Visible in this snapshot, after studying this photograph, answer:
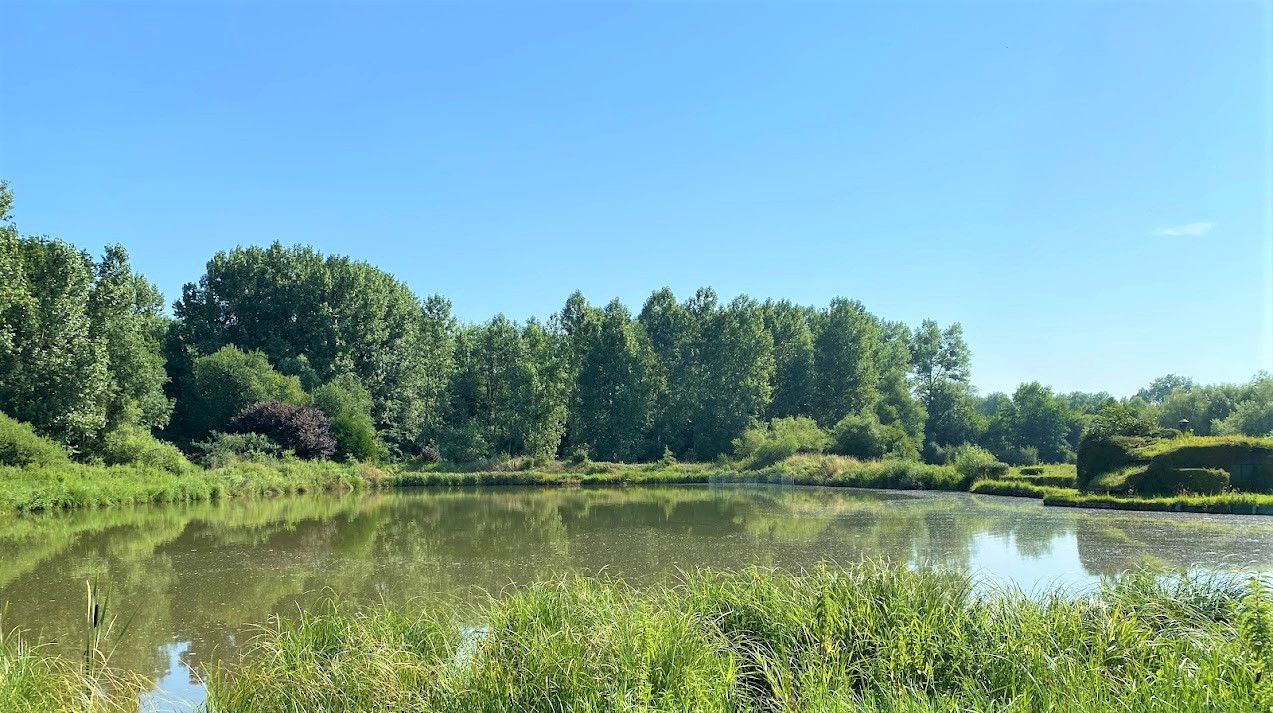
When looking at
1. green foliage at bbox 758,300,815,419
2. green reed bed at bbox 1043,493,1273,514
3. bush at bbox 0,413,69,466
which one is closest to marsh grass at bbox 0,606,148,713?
bush at bbox 0,413,69,466

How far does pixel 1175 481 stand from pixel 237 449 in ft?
110

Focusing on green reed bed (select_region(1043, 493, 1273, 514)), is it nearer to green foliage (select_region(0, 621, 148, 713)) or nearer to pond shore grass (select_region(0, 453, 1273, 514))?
pond shore grass (select_region(0, 453, 1273, 514))

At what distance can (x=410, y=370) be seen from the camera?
49.1 m

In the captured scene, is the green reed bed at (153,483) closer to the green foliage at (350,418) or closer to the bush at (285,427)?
the bush at (285,427)

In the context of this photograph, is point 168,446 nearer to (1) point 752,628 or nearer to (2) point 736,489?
(2) point 736,489

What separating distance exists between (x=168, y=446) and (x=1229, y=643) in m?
31.7

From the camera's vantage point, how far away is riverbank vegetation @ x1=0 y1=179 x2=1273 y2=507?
2539 cm

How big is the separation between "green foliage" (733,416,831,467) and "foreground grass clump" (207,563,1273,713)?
35.9 meters

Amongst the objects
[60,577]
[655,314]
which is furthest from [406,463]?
[60,577]

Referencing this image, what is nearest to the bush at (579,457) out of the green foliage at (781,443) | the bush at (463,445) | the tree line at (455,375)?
the tree line at (455,375)

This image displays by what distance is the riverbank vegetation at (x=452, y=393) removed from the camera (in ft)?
83.3

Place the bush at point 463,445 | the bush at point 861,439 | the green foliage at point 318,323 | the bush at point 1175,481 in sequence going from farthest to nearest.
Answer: the green foliage at point 318,323
the bush at point 463,445
the bush at point 861,439
the bush at point 1175,481

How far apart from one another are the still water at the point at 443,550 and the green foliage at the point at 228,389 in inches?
623

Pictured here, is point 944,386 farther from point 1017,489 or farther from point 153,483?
point 153,483
